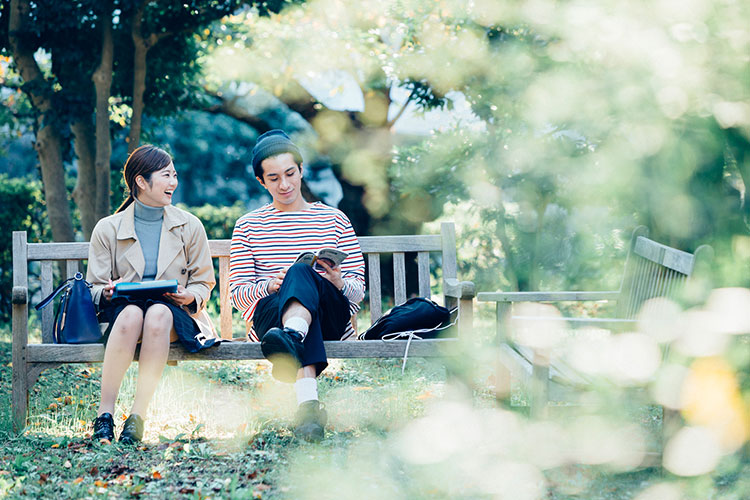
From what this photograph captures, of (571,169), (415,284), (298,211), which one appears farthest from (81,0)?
(415,284)

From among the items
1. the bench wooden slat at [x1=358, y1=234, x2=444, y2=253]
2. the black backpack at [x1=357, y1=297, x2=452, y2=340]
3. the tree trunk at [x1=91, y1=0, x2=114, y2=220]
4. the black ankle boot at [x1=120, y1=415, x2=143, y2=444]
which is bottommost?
the black ankle boot at [x1=120, y1=415, x2=143, y2=444]

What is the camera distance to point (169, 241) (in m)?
4.03

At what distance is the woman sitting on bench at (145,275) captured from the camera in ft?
12.1

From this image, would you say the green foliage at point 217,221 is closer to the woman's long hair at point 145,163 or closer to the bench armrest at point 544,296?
the woman's long hair at point 145,163

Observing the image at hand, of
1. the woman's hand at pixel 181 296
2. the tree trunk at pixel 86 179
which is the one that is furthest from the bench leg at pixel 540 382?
the tree trunk at pixel 86 179

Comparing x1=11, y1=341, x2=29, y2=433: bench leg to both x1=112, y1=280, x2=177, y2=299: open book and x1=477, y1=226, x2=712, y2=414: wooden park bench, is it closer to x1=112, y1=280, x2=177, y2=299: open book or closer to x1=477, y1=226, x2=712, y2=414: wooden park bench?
x1=112, y1=280, x2=177, y2=299: open book

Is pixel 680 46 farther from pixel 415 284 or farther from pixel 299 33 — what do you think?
pixel 415 284

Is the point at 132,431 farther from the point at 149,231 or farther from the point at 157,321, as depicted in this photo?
the point at 149,231

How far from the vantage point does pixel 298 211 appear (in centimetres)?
416

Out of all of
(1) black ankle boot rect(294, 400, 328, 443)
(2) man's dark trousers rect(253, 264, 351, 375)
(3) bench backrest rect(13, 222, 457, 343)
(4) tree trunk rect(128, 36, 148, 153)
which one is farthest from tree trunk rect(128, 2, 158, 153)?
(1) black ankle boot rect(294, 400, 328, 443)

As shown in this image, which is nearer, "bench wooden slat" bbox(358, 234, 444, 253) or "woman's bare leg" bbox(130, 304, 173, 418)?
"woman's bare leg" bbox(130, 304, 173, 418)

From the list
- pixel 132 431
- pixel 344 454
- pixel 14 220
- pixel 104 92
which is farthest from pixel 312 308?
pixel 14 220

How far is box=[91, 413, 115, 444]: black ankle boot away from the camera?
361 cm

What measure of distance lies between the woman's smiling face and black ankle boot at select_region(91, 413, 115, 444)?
3.63 ft
